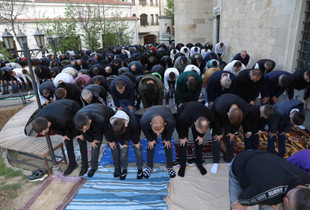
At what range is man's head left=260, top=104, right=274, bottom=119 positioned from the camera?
11.1 ft

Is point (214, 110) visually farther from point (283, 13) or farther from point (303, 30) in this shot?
point (283, 13)

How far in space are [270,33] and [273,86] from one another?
7.98 ft

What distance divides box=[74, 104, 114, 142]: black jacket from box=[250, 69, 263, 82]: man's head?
10.8 feet

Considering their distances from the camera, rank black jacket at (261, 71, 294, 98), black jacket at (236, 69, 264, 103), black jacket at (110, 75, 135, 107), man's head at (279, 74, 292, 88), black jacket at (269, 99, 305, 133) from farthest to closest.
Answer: black jacket at (110, 75, 135, 107)
black jacket at (236, 69, 264, 103)
black jacket at (261, 71, 294, 98)
man's head at (279, 74, 292, 88)
black jacket at (269, 99, 305, 133)

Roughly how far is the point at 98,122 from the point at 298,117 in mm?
3238

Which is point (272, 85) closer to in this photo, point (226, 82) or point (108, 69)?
point (226, 82)

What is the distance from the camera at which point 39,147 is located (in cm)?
418

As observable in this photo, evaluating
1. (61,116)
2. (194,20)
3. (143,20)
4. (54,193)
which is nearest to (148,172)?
(54,193)

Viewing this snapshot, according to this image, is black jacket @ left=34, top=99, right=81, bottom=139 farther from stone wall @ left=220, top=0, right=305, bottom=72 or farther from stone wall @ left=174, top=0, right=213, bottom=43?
stone wall @ left=174, top=0, right=213, bottom=43

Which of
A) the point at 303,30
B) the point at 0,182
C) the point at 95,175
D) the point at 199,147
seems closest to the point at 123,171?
the point at 95,175

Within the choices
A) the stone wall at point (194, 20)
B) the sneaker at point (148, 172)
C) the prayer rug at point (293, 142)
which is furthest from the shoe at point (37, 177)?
the stone wall at point (194, 20)

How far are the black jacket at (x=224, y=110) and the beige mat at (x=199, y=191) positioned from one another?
831mm

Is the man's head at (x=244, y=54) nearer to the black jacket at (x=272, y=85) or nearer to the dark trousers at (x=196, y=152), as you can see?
the black jacket at (x=272, y=85)

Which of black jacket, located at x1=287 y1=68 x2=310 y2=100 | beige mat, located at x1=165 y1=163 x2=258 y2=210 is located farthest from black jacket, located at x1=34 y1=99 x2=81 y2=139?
black jacket, located at x1=287 y1=68 x2=310 y2=100
